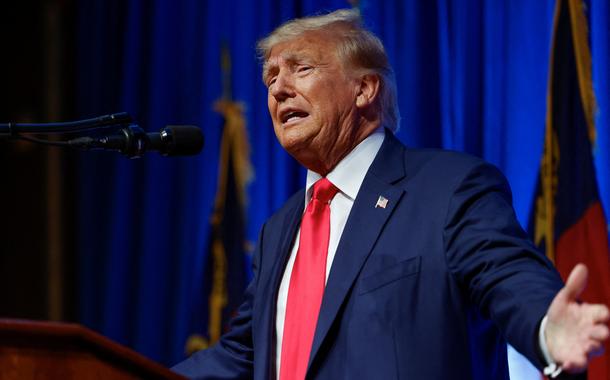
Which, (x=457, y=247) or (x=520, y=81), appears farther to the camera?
(x=520, y=81)

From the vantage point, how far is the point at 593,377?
8.73 feet

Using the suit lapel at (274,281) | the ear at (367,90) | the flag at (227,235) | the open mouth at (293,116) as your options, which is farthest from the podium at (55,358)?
the flag at (227,235)

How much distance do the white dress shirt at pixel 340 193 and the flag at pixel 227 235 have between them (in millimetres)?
1604

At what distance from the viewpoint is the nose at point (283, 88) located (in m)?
2.21

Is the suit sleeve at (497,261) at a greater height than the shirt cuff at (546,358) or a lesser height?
greater

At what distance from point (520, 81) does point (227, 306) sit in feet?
5.27

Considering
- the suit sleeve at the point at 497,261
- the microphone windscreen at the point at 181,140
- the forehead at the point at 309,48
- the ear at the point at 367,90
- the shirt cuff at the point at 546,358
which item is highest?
the forehead at the point at 309,48

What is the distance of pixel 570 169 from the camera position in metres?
2.82

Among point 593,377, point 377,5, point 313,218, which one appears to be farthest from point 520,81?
point 313,218

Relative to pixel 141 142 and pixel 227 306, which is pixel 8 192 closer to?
pixel 227 306

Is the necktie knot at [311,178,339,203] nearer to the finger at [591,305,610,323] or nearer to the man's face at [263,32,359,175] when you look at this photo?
the man's face at [263,32,359,175]

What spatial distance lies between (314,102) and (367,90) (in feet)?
0.51

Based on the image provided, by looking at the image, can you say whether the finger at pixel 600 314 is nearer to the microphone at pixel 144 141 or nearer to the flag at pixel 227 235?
the microphone at pixel 144 141

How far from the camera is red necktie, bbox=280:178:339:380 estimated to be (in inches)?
76.4
